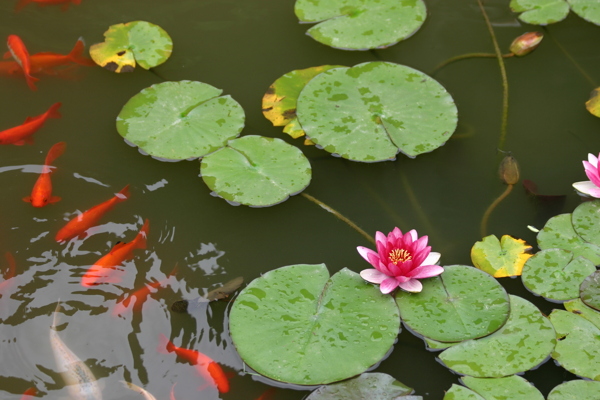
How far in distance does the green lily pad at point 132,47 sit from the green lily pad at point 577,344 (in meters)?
2.50

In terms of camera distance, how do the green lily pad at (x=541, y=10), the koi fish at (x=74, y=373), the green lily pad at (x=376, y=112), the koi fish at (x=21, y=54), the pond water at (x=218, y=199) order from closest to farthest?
the koi fish at (x=74, y=373)
the pond water at (x=218, y=199)
the green lily pad at (x=376, y=112)
the koi fish at (x=21, y=54)
the green lily pad at (x=541, y=10)

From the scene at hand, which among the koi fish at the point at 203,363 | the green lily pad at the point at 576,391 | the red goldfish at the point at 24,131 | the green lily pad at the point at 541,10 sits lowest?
the koi fish at the point at 203,363

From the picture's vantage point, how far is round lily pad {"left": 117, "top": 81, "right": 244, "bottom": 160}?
2.88 m

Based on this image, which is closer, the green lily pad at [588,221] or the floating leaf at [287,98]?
the green lily pad at [588,221]

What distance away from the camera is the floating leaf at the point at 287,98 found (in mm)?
3051

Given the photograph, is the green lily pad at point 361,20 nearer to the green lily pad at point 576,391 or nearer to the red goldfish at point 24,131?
the red goldfish at point 24,131

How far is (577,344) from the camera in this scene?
88.4 inches

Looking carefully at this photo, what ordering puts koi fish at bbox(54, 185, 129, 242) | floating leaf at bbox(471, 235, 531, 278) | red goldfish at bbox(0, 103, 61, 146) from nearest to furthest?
floating leaf at bbox(471, 235, 531, 278) < koi fish at bbox(54, 185, 129, 242) < red goldfish at bbox(0, 103, 61, 146)

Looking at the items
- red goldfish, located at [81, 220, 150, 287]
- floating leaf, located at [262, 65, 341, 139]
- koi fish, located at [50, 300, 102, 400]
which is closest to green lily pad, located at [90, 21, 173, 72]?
floating leaf, located at [262, 65, 341, 139]

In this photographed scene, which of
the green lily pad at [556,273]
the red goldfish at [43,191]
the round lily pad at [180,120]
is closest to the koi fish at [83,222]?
the red goldfish at [43,191]

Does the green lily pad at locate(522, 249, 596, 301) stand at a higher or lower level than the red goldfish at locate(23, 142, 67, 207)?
lower

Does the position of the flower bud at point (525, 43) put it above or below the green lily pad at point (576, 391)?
above

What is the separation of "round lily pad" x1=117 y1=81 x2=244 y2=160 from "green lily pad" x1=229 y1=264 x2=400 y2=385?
0.84 m

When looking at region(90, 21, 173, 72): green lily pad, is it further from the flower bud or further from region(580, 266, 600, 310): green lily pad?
Answer: region(580, 266, 600, 310): green lily pad
